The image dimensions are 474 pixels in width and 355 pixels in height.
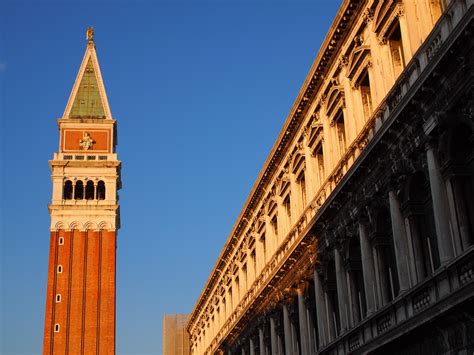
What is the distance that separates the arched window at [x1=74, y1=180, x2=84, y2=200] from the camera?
275 feet

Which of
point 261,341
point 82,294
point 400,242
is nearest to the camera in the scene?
point 400,242

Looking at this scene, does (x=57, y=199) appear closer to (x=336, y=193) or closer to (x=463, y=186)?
(x=336, y=193)

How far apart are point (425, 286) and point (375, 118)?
6822mm

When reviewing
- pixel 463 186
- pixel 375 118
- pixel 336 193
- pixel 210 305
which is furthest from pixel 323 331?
pixel 210 305

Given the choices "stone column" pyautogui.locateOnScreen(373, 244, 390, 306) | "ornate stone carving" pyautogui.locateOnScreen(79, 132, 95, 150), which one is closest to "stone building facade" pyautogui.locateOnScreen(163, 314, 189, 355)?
"ornate stone carving" pyautogui.locateOnScreen(79, 132, 95, 150)

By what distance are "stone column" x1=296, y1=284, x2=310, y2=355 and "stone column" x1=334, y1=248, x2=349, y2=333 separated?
5009 mm

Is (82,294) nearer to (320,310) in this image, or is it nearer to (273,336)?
(273,336)

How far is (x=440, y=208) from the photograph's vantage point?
65.4 ft

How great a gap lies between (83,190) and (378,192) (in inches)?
2475

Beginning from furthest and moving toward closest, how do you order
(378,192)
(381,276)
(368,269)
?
(368,269) < (381,276) < (378,192)

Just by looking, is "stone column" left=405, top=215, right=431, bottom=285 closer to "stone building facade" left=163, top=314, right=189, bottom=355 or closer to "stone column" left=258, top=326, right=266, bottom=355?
"stone column" left=258, top=326, right=266, bottom=355

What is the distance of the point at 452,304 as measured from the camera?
1802 cm

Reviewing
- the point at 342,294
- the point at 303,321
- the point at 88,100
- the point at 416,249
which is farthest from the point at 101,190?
the point at 416,249

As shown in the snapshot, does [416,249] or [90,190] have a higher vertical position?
[90,190]
